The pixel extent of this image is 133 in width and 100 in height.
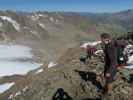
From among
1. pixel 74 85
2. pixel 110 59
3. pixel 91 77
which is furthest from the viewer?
pixel 74 85

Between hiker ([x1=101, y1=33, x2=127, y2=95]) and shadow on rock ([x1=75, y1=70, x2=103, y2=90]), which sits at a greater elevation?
hiker ([x1=101, y1=33, x2=127, y2=95])

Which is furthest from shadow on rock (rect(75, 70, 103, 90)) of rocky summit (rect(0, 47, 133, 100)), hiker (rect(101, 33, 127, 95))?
→ hiker (rect(101, 33, 127, 95))

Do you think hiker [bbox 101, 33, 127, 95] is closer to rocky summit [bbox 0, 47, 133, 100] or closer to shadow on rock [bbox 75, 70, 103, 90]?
rocky summit [bbox 0, 47, 133, 100]

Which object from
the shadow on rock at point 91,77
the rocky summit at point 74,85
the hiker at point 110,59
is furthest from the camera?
the rocky summit at point 74,85

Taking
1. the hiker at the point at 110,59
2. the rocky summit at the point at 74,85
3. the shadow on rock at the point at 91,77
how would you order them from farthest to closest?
the rocky summit at the point at 74,85 < the shadow on rock at the point at 91,77 < the hiker at the point at 110,59

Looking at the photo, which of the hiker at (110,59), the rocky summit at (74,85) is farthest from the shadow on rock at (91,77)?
the hiker at (110,59)

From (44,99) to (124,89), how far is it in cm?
517

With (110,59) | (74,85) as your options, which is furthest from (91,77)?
(110,59)

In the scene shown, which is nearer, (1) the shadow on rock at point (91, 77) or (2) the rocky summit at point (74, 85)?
(1) the shadow on rock at point (91, 77)

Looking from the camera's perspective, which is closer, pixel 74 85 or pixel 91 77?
pixel 91 77

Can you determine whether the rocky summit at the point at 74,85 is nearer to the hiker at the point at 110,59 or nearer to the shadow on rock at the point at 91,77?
the shadow on rock at the point at 91,77

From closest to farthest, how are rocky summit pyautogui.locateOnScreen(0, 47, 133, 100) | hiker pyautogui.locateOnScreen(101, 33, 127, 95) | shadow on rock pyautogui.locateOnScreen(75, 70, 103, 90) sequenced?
1. hiker pyautogui.locateOnScreen(101, 33, 127, 95)
2. shadow on rock pyautogui.locateOnScreen(75, 70, 103, 90)
3. rocky summit pyautogui.locateOnScreen(0, 47, 133, 100)

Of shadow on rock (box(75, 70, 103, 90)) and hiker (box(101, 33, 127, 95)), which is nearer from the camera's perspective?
hiker (box(101, 33, 127, 95))

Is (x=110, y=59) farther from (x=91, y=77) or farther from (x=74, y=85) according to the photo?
(x=74, y=85)
